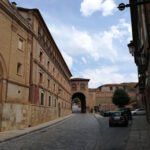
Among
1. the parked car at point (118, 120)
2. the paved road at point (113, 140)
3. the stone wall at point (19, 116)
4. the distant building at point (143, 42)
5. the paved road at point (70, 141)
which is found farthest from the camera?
the parked car at point (118, 120)

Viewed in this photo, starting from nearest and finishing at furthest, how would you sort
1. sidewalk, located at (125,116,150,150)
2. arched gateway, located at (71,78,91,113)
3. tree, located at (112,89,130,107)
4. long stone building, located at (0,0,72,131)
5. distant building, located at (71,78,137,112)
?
1. sidewalk, located at (125,116,150,150)
2. long stone building, located at (0,0,72,131)
3. tree, located at (112,89,130,107)
4. distant building, located at (71,78,137,112)
5. arched gateway, located at (71,78,91,113)

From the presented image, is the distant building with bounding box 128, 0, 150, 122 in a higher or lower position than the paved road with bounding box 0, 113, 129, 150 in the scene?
higher

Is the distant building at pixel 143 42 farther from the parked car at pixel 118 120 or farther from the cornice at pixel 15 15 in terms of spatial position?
the cornice at pixel 15 15

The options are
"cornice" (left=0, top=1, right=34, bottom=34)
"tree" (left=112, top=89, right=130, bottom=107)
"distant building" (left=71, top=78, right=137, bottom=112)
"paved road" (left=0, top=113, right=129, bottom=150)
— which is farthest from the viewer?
"distant building" (left=71, top=78, right=137, bottom=112)

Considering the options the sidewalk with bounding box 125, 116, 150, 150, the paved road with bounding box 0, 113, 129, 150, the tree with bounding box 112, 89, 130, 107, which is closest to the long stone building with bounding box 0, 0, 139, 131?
the paved road with bounding box 0, 113, 129, 150

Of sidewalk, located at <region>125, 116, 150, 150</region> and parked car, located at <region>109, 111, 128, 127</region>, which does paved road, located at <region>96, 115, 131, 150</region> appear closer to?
sidewalk, located at <region>125, 116, 150, 150</region>

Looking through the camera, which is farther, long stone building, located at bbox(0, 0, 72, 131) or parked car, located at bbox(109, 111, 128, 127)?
parked car, located at bbox(109, 111, 128, 127)

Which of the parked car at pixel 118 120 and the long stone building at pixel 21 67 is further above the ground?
the long stone building at pixel 21 67

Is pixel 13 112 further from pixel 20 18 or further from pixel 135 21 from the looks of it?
pixel 135 21

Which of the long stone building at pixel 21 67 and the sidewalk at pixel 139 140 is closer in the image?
the sidewalk at pixel 139 140


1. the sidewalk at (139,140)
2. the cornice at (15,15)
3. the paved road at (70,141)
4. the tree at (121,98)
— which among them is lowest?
the paved road at (70,141)

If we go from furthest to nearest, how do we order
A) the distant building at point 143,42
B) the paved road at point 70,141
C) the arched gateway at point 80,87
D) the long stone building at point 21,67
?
the arched gateway at point 80,87 → the long stone building at point 21,67 → the distant building at point 143,42 → the paved road at point 70,141

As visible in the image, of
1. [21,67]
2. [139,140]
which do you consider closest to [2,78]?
[21,67]

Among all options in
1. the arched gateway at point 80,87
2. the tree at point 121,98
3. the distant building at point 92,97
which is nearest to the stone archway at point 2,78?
the distant building at point 92,97
